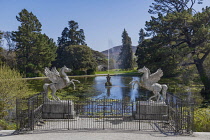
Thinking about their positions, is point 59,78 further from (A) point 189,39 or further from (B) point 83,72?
(B) point 83,72

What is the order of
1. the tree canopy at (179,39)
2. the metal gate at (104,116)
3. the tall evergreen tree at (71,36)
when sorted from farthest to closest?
the tall evergreen tree at (71,36) → the tree canopy at (179,39) → the metal gate at (104,116)

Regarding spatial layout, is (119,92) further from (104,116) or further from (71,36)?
(71,36)

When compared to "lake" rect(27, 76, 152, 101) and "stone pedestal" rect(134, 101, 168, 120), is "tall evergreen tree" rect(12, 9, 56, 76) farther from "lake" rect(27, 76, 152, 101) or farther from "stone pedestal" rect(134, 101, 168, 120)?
"stone pedestal" rect(134, 101, 168, 120)

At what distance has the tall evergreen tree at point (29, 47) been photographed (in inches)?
1927

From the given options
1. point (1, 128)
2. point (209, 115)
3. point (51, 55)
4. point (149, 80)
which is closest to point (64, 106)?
point (1, 128)

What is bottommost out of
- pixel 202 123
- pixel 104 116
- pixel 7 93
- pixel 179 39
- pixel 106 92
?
pixel 202 123

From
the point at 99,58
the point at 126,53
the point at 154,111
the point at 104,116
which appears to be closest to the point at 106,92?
the point at 104,116

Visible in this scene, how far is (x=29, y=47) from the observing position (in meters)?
50.5

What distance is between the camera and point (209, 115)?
12656mm

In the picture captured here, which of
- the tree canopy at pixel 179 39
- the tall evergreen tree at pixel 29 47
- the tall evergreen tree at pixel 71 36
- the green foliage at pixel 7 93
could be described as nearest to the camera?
the green foliage at pixel 7 93

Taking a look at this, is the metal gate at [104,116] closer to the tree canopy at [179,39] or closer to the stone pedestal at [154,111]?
the stone pedestal at [154,111]

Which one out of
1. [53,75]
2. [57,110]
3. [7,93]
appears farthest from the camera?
[7,93]

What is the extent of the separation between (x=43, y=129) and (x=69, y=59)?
49.9m

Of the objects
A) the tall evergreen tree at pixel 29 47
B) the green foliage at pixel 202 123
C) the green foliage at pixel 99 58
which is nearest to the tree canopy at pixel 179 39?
the green foliage at pixel 202 123
